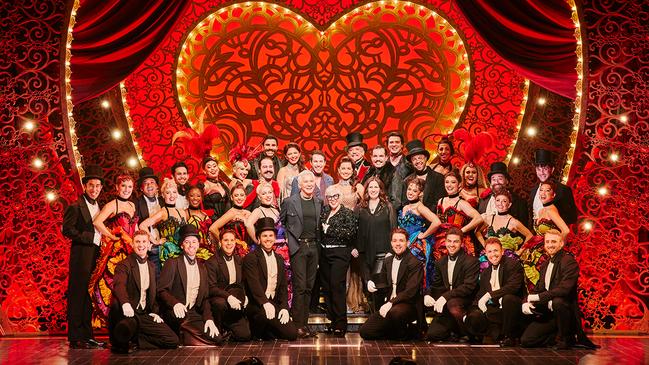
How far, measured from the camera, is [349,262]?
776 cm

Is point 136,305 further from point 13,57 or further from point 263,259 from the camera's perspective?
point 13,57

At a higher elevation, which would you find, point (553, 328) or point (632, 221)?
point (632, 221)

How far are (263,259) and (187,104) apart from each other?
99.3 inches

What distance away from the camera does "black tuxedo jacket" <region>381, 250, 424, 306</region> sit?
292 inches

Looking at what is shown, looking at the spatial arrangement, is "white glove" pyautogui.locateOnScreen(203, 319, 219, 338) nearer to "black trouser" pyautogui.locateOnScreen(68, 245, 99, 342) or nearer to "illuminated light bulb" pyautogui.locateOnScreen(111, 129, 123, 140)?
"black trouser" pyautogui.locateOnScreen(68, 245, 99, 342)

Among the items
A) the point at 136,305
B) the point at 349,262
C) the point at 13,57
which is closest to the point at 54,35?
the point at 13,57

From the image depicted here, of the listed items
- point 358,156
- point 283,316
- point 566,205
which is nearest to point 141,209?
Result: point 283,316

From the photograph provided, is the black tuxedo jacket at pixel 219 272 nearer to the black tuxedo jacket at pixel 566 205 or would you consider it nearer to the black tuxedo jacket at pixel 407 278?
the black tuxedo jacket at pixel 407 278

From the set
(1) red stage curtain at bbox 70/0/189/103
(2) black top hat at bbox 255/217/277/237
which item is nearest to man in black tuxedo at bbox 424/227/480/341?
(2) black top hat at bbox 255/217/277/237

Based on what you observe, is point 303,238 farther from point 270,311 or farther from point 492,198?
point 492,198

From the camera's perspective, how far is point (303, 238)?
7691 millimetres

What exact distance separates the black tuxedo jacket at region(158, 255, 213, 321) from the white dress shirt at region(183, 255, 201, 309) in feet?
0.08

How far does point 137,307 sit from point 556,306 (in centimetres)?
322

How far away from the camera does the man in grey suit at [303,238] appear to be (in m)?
7.62
